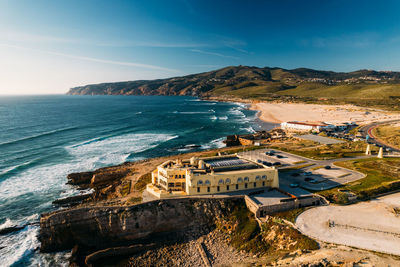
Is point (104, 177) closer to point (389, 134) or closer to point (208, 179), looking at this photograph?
point (208, 179)

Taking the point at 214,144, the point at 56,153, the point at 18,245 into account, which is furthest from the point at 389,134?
the point at 56,153

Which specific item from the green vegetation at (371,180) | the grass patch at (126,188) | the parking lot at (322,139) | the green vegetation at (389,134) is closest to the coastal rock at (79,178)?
the grass patch at (126,188)

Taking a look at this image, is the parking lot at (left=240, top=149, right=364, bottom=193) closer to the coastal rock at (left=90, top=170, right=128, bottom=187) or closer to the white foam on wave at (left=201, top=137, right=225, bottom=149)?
the white foam on wave at (left=201, top=137, right=225, bottom=149)

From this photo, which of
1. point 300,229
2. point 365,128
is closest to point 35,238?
point 300,229

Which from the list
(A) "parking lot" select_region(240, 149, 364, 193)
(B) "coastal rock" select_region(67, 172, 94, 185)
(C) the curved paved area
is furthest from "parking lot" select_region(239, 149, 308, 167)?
(B) "coastal rock" select_region(67, 172, 94, 185)

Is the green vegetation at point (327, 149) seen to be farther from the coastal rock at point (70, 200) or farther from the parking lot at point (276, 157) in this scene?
the coastal rock at point (70, 200)

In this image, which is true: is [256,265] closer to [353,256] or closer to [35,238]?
[353,256]
